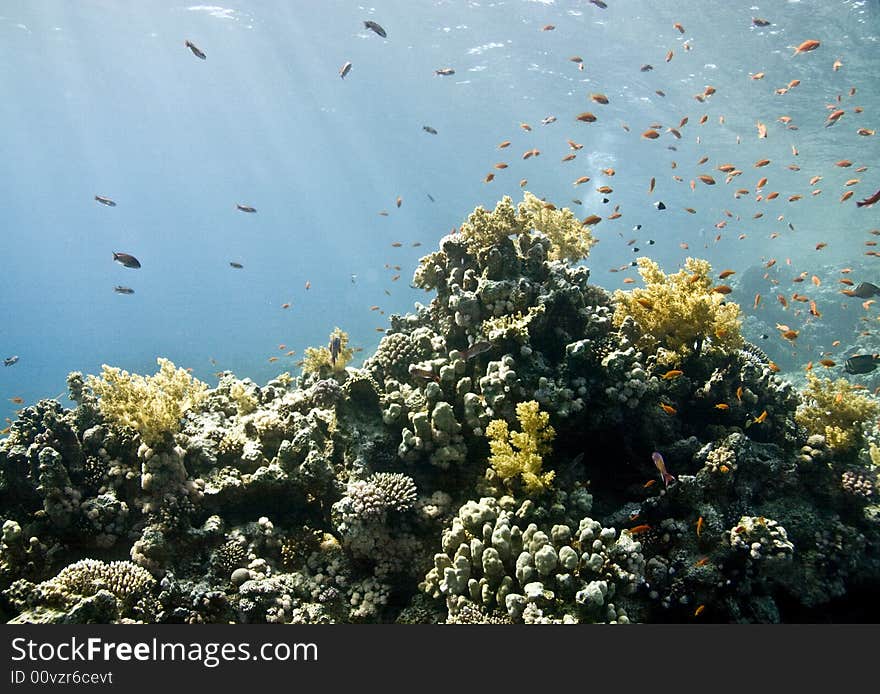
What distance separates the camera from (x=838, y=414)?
6.25 metres

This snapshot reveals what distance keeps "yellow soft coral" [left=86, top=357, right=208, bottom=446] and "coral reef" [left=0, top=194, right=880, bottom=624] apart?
0.12 ft

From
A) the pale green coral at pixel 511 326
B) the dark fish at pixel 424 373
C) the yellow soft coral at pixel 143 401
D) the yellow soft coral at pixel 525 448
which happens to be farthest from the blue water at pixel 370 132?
the yellow soft coral at pixel 525 448

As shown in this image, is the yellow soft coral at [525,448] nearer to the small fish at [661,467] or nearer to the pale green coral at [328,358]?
the small fish at [661,467]

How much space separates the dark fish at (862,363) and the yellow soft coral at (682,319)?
6.74ft

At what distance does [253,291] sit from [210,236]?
2029 centimetres

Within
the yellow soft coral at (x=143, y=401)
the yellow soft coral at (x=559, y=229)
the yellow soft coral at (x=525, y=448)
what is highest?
the yellow soft coral at (x=559, y=229)

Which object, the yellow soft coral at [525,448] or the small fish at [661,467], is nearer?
the small fish at [661,467]

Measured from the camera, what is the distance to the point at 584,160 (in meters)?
51.5

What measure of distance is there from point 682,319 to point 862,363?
3.09 meters

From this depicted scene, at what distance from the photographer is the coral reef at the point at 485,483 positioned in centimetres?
442

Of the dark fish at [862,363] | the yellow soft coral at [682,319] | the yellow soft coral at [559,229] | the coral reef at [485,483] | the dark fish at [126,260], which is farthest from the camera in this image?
the yellow soft coral at [559,229]

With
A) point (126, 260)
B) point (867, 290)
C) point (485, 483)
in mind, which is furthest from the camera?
point (867, 290)

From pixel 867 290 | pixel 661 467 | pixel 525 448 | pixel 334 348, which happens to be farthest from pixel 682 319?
pixel 334 348

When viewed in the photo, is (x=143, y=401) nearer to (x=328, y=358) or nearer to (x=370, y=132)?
(x=328, y=358)
